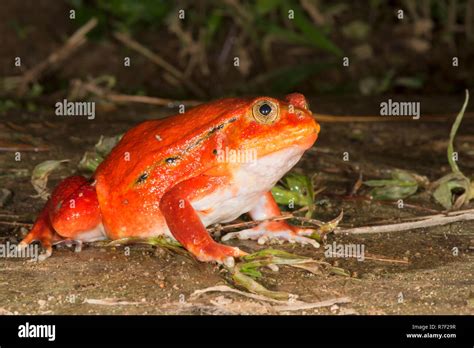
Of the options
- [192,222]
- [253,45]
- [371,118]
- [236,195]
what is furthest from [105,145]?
[253,45]

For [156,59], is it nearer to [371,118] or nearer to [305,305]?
[371,118]

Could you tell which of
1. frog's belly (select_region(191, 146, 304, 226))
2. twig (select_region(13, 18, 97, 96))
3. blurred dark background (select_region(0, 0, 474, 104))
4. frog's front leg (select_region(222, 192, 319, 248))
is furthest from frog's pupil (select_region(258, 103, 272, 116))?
twig (select_region(13, 18, 97, 96))

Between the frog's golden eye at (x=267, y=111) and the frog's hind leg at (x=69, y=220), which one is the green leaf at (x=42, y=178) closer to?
the frog's hind leg at (x=69, y=220)


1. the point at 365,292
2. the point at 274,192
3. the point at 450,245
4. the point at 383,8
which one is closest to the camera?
the point at 365,292

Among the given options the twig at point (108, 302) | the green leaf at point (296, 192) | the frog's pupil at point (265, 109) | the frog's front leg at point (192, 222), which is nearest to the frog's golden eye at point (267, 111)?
the frog's pupil at point (265, 109)

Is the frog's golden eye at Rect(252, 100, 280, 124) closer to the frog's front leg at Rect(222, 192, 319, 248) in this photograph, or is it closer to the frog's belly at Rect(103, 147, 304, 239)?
the frog's belly at Rect(103, 147, 304, 239)

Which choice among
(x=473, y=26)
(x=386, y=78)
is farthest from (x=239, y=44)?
(x=473, y=26)
